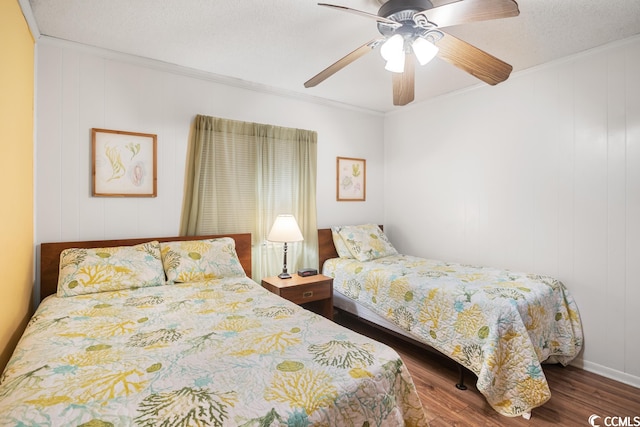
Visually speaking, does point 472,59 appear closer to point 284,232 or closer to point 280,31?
point 280,31

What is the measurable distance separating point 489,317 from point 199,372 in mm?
1744

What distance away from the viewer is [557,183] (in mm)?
2664

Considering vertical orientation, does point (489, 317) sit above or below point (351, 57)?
below

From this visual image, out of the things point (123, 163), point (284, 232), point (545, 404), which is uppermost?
point (123, 163)

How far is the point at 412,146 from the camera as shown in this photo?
12.6 ft

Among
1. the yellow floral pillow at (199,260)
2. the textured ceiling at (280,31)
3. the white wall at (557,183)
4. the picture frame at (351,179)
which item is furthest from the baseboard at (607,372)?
the yellow floral pillow at (199,260)

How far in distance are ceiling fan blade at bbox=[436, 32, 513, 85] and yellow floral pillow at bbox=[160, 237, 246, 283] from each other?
2039mm

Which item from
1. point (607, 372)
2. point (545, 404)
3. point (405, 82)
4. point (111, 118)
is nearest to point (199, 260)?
point (111, 118)

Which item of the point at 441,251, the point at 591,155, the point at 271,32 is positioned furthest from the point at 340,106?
the point at 591,155

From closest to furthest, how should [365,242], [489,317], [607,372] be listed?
[489,317] < [607,372] < [365,242]

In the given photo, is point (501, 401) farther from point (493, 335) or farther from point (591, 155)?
point (591, 155)

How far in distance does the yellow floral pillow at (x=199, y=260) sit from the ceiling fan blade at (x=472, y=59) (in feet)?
6.69

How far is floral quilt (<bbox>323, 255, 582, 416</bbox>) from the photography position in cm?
196

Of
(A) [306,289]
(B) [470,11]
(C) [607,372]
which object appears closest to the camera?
(B) [470,11]
